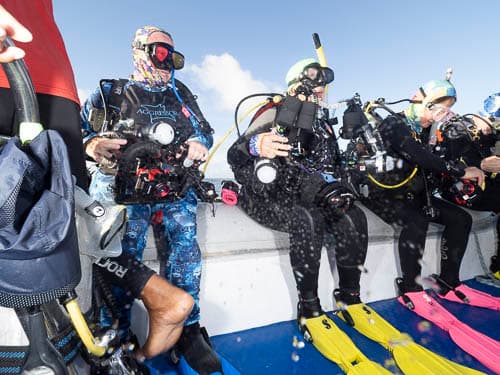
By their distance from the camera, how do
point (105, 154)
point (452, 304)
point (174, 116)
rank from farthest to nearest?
point (452, 304) < point (174, 116) < point (105, 154)

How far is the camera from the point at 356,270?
257 cm

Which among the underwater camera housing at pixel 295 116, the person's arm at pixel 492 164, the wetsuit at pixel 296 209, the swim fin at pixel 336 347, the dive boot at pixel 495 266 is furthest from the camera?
the dive boot at pixel 495 266

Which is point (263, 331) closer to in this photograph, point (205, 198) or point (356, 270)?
point (356, 270)

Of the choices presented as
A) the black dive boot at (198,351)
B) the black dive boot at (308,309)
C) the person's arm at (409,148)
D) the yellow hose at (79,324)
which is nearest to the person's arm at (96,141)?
the yellow hose at (79,324)

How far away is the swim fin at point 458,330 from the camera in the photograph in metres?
2.19

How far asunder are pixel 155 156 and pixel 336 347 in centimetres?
168

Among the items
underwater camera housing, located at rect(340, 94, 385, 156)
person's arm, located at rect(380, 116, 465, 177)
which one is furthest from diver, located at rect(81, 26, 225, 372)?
person's arm, located at rect(380, 116, 465, 177)

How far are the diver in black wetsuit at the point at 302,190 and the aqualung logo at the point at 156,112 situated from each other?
544 millimetres

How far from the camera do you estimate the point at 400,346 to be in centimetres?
222

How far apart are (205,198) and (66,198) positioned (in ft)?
4.70

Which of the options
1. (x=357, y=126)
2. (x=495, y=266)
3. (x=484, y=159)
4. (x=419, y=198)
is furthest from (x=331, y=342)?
(x=495, y=266)

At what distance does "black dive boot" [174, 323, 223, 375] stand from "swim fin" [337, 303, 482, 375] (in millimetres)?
1188

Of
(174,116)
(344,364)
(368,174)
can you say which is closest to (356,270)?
(344,364)

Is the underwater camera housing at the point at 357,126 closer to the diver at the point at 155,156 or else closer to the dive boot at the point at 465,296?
the diver at the point at 155,156
